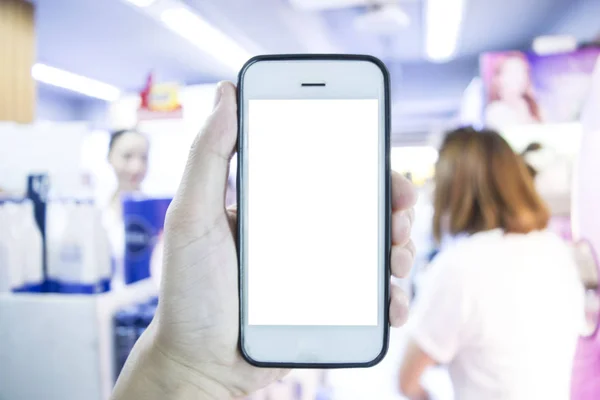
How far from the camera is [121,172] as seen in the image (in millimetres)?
1214

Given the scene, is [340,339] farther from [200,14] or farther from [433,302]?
[200,14]

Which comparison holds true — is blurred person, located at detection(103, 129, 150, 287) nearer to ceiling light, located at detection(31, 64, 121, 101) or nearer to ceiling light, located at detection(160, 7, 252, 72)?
ceiling light, located at detection(160, 7, 252, 72)

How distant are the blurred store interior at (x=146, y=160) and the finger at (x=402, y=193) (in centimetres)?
43

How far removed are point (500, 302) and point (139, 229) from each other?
0.75 m

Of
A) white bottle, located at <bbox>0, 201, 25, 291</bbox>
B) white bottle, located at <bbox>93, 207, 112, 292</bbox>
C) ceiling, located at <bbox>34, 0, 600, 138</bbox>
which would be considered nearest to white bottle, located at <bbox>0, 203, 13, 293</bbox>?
white bottle, located at <bbox>0, 201, 25, 291</bbox>

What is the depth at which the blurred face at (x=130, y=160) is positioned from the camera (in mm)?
1187

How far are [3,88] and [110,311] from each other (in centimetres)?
165

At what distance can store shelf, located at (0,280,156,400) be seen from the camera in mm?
1009

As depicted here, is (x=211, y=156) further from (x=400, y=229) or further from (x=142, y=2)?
(x=142, y=2)

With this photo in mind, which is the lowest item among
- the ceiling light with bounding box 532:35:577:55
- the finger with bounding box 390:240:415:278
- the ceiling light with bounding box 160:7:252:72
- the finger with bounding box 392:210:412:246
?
the finger with bounding box 390:240:415:278

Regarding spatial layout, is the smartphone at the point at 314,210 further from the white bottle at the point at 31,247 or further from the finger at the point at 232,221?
the white bottle at the point at 31,247

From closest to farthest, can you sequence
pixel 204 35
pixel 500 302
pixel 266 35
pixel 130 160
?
1. pixel 500 302
2. pixel 130 160
3. pixel 204 35
4. pixel 266 35

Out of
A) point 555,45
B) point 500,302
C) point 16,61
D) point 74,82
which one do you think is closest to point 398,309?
point 500,302

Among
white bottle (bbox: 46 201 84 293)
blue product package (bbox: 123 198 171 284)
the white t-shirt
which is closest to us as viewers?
the white t-shirt
